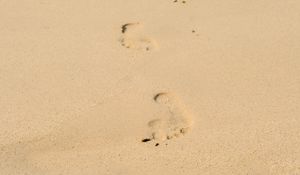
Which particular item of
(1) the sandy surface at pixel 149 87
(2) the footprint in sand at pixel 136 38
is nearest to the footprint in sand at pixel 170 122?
Answer: (1) the sandy surface at pixel 149 87

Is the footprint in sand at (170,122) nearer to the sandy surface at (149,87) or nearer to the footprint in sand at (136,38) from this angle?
the sandy surface at (149,87)

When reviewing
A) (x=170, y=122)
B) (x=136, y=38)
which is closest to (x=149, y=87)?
(x=170, y=122)

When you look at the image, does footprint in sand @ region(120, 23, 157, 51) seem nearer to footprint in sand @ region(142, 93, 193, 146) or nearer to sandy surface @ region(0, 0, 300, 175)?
sandy surface @ region(0, 0, 300, 175)

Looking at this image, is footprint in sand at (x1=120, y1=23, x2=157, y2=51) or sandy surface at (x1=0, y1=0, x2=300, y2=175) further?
footprint in sand at (x1=120, y1=23, x2=157, y2=51)

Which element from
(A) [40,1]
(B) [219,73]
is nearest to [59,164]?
(B) [219,73]

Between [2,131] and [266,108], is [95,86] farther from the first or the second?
[266,108]

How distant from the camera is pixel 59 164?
214 cm

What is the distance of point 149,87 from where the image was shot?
101 inches

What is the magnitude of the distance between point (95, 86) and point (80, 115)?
0.73 feet

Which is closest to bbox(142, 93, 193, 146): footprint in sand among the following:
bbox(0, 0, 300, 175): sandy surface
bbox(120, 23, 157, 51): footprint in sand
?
bbox(0, 0, 300, 175): sandy surface

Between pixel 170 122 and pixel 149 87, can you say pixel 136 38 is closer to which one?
pixel 149 87

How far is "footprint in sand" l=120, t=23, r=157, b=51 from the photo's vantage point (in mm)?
2818

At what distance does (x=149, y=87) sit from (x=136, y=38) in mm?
417

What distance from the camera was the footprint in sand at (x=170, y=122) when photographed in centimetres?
227
